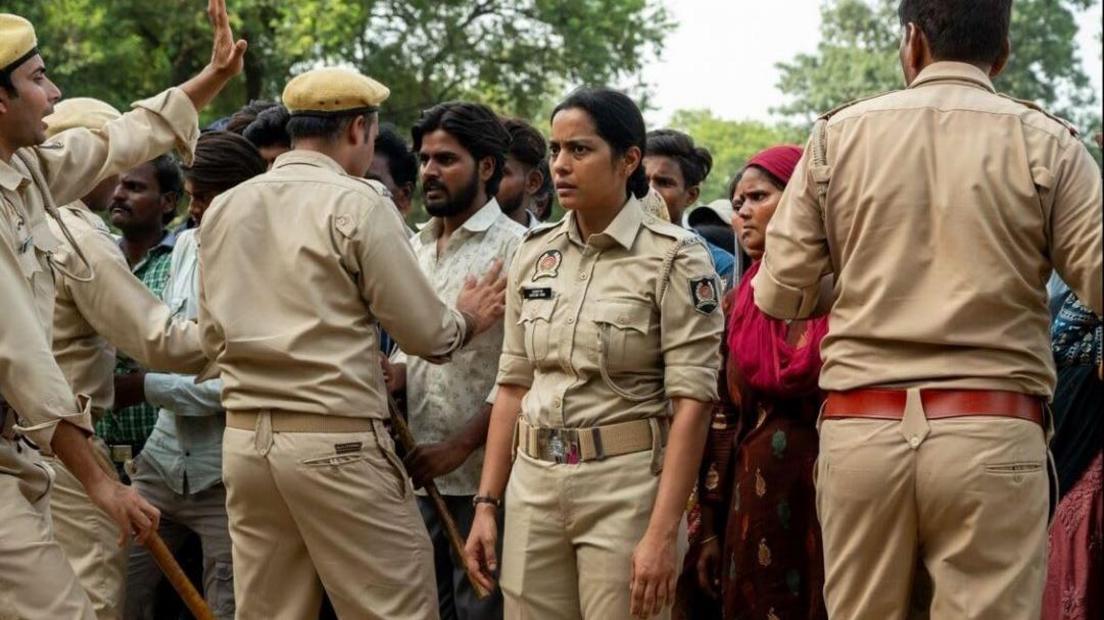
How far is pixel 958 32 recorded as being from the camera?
402 cm

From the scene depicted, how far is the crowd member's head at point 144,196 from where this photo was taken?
6988 mm

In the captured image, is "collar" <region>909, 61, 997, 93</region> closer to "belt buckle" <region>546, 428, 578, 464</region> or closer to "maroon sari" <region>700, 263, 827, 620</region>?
"maroon sari" <region>700, 263, 827, 620</region>

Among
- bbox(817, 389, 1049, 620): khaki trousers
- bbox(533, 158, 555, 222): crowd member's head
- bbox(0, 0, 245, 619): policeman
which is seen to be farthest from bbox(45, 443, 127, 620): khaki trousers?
bbox(817, 389, 1049, 620): khaki trousers

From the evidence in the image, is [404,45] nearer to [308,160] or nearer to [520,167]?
[520,167]

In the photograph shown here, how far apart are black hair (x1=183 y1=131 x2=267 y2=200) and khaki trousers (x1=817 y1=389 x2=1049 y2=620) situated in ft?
9.85

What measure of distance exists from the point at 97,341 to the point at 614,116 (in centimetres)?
234

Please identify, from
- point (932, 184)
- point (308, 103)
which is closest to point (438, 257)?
point (308, 103)

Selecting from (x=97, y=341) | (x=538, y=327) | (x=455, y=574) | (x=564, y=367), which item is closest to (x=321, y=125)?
(x=538, y=327)

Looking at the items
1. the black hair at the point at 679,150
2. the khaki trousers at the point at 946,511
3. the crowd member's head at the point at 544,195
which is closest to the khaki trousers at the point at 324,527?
the khaki trousers at the point at 946,511

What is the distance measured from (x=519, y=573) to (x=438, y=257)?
1.79 meters

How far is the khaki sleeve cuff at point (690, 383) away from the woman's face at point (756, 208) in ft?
3.70

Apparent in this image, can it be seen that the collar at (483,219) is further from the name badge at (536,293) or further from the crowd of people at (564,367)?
the name badge at (536,293)

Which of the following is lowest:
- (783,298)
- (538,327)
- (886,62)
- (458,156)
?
(886,62)

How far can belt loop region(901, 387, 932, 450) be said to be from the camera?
388cm
